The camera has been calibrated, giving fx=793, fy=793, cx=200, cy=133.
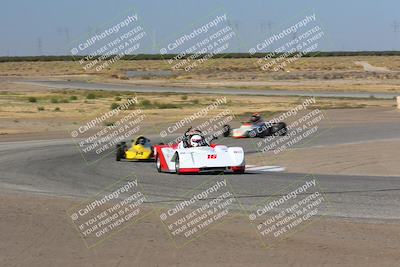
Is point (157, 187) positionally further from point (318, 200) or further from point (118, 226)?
point (118, 226)

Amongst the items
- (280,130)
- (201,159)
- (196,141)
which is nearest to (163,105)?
(280,130)

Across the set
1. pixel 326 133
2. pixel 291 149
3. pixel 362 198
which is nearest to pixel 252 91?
pixel 326 133

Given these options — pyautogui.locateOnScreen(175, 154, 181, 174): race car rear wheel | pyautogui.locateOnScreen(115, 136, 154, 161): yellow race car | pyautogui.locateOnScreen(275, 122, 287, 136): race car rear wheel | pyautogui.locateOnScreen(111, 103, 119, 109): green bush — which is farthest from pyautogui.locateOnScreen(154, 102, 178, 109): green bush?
pyautogui.locateOnScreen(175, 154, 181, 174): race car rear wheel

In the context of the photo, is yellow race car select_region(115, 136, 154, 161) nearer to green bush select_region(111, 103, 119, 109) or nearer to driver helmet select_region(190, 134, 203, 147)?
driver helmet select_region(190, 134, 203, 147)

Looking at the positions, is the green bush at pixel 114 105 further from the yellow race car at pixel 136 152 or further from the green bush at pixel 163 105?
the yellow race car at pixel 136 152

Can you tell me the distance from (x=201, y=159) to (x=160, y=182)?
6.50 ft

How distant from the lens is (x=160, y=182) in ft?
62.9

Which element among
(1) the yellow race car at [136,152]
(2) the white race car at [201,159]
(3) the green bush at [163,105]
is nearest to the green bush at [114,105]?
(3) the green bush at [163,105]

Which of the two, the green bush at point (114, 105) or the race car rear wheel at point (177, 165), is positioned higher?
the race car rear wheel at point (177, 165)

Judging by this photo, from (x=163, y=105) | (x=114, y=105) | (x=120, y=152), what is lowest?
(x=163, y=105)

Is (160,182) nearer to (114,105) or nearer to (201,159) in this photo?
(201,159)

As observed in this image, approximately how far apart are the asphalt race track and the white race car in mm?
290

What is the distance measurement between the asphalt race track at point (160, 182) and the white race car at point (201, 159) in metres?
0.29

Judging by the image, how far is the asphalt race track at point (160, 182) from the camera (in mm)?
15125
